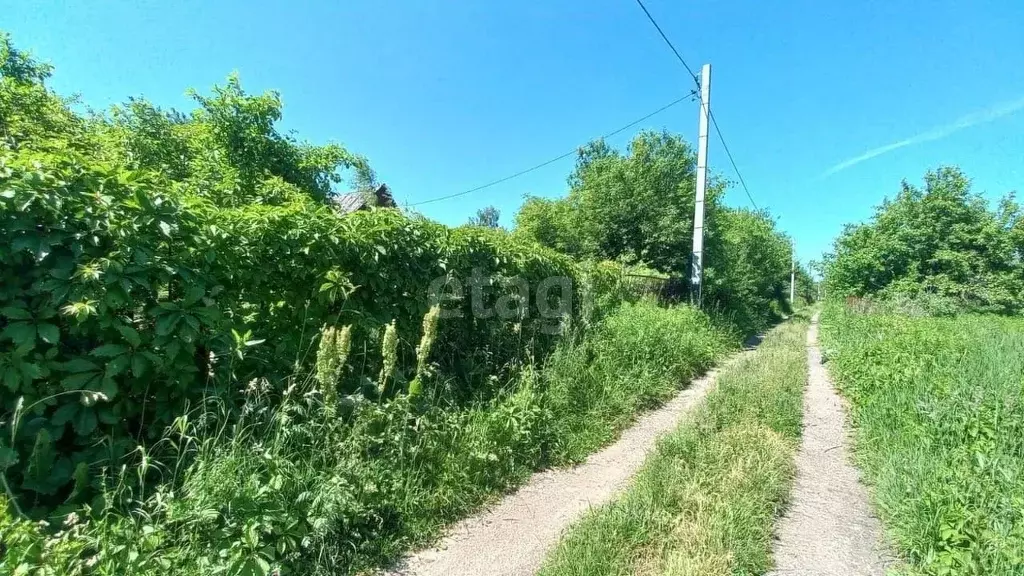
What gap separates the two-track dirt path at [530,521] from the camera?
2355mm

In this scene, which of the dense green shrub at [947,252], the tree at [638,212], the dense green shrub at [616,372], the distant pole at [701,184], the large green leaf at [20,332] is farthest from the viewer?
the dense green shrub at [947,252]

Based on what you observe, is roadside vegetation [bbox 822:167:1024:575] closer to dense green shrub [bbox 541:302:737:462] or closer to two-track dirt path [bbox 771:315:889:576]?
two-track dirt path [bbox 771:315:889:576]

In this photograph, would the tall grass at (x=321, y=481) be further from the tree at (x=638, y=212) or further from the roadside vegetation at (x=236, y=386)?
the tree at (x=638, y=212)

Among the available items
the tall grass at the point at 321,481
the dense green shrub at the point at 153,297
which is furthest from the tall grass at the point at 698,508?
the dense green shrub at the point at 153,297

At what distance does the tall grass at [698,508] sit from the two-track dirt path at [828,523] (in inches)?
4.7

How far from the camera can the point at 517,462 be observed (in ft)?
11.6

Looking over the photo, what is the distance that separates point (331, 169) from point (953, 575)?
27.2 feet

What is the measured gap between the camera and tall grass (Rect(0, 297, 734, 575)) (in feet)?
5.86

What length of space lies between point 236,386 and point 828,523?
421 cm

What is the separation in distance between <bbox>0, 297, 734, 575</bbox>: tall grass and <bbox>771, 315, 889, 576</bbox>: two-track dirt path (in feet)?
5.57

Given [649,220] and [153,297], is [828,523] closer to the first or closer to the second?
[153,297]

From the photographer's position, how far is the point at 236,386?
258 centimetres

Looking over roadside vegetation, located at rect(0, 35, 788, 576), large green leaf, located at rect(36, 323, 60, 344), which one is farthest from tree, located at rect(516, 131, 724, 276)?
large green leaf, located at rect(36, 323, 60, 344)

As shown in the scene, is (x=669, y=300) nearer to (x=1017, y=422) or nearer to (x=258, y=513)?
(x=1017, y=422)
